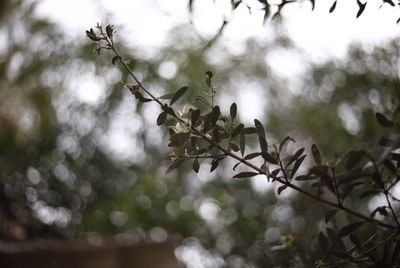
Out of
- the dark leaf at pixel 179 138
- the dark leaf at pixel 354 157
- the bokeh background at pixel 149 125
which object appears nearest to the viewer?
the dark leaf at pixel 354 157

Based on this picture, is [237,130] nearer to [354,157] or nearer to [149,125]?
[354,157]

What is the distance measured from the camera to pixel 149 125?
→ 278 cm

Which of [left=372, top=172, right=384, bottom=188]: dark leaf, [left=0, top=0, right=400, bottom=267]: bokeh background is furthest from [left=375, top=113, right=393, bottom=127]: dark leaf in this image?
[left=0, top=0, right=400, bottom=267]: bokeh background

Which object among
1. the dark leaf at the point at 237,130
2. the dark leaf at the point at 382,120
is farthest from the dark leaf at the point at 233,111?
the dark leaf at the point at 382,120

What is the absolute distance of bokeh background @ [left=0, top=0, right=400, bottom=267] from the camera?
2.48 meters

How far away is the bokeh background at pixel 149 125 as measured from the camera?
8.13 feet

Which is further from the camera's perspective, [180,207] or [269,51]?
[269,51]

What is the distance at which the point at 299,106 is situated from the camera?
3.16 metres

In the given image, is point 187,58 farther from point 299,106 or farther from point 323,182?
point 323,182

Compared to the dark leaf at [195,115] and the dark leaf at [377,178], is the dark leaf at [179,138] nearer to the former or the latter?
the dark leaf at [195,115]

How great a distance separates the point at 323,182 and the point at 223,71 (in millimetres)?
2782

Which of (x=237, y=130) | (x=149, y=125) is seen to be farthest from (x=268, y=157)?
(x=149, y=125)

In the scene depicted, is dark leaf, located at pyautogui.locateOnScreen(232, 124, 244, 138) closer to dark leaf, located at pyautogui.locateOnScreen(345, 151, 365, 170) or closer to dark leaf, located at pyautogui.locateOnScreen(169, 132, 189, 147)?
dark leaf, located at pyautogui.locateOnScreen(169, 132, 189, 147)

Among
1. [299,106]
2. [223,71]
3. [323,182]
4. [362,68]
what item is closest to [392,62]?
[362,68]
